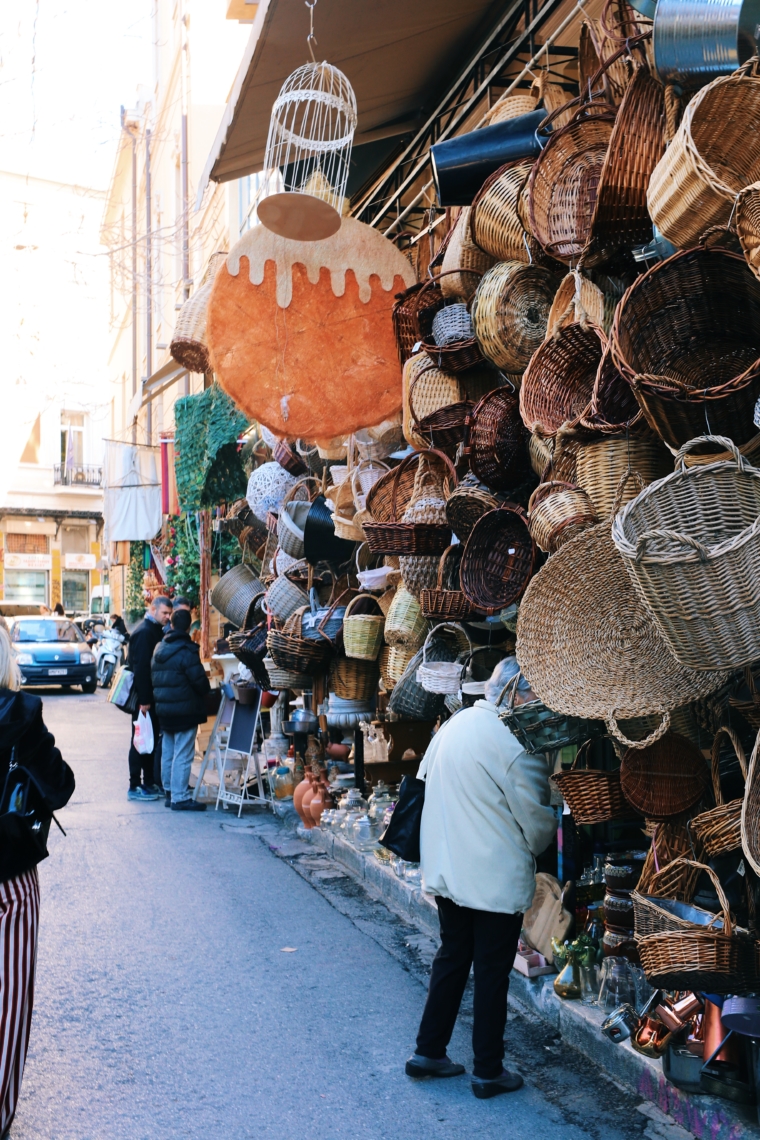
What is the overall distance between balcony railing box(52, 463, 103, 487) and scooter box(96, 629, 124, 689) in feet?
47.7

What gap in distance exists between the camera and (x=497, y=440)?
4.72 meters

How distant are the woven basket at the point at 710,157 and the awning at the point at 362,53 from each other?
378 centimetres

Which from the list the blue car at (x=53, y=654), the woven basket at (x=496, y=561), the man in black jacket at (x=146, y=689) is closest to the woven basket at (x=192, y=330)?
the man in black jacket at (x=146, y=689)

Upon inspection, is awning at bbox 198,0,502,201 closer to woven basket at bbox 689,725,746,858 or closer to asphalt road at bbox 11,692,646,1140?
woven basket at bbox 689,725,746,858

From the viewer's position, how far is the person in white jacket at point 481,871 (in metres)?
3.76

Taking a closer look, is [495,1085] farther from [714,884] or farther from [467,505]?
[467,505]

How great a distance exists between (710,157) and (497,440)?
1.84 metres

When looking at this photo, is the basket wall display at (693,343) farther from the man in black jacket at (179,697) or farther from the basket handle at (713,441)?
the man in black jacket at (179,697)

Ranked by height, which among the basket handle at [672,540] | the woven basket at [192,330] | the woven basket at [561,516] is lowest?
the basket handle at [672,540]

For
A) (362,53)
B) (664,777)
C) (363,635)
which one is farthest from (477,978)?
(362,53)

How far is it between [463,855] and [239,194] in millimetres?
12137

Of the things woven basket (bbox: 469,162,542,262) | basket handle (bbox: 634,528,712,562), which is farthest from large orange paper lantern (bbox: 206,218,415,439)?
basket handle (bbox: 634,528,712,562)

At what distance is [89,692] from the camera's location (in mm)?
23781

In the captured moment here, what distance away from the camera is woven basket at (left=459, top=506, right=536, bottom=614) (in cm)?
466
